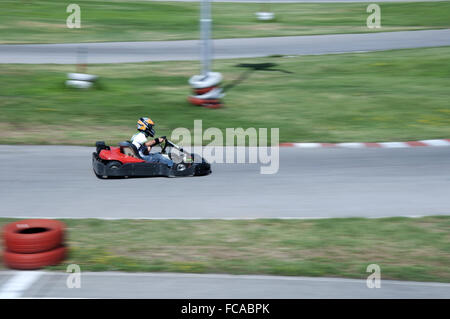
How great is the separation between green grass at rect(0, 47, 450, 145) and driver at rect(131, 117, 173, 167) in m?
3.32

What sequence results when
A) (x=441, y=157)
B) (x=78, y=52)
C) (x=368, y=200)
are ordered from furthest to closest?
(x=78, y=52) → (x=441, y=157) → (x=368, y=200)

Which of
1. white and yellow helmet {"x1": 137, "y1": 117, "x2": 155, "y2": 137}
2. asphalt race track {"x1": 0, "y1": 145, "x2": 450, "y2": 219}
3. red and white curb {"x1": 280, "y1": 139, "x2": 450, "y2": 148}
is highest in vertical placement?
white and yellow helmet {"x1": 137, "y1": 117, "x2": 155, "y2": 137}

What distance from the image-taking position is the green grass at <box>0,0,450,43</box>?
31281mm

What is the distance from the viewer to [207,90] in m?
18.5

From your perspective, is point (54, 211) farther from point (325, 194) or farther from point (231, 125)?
point (231, 125)

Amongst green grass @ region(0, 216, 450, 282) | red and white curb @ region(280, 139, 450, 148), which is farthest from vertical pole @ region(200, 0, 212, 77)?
green grass @ region(0, 216, 450, 282)

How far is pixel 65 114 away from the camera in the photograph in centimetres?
1750

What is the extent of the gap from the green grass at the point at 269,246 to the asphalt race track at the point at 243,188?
0.65 meters

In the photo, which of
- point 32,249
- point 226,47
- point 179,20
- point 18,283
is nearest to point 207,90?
point 226,47

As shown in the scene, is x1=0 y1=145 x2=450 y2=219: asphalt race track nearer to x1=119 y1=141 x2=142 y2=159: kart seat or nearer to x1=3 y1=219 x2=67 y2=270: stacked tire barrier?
x1=119 y1=141 x2=142 y2=159: kart seat

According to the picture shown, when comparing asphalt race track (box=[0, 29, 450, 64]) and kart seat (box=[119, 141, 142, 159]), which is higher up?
asphalt race track (box=[0, 29, 450, 64])

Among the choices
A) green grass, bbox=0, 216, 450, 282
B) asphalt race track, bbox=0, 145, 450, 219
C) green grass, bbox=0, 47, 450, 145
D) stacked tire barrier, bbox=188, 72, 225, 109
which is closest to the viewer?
green grass, bbox=0, 216, 450, 282

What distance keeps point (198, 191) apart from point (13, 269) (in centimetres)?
447

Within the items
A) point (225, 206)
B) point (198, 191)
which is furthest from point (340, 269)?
point (198, 191)
